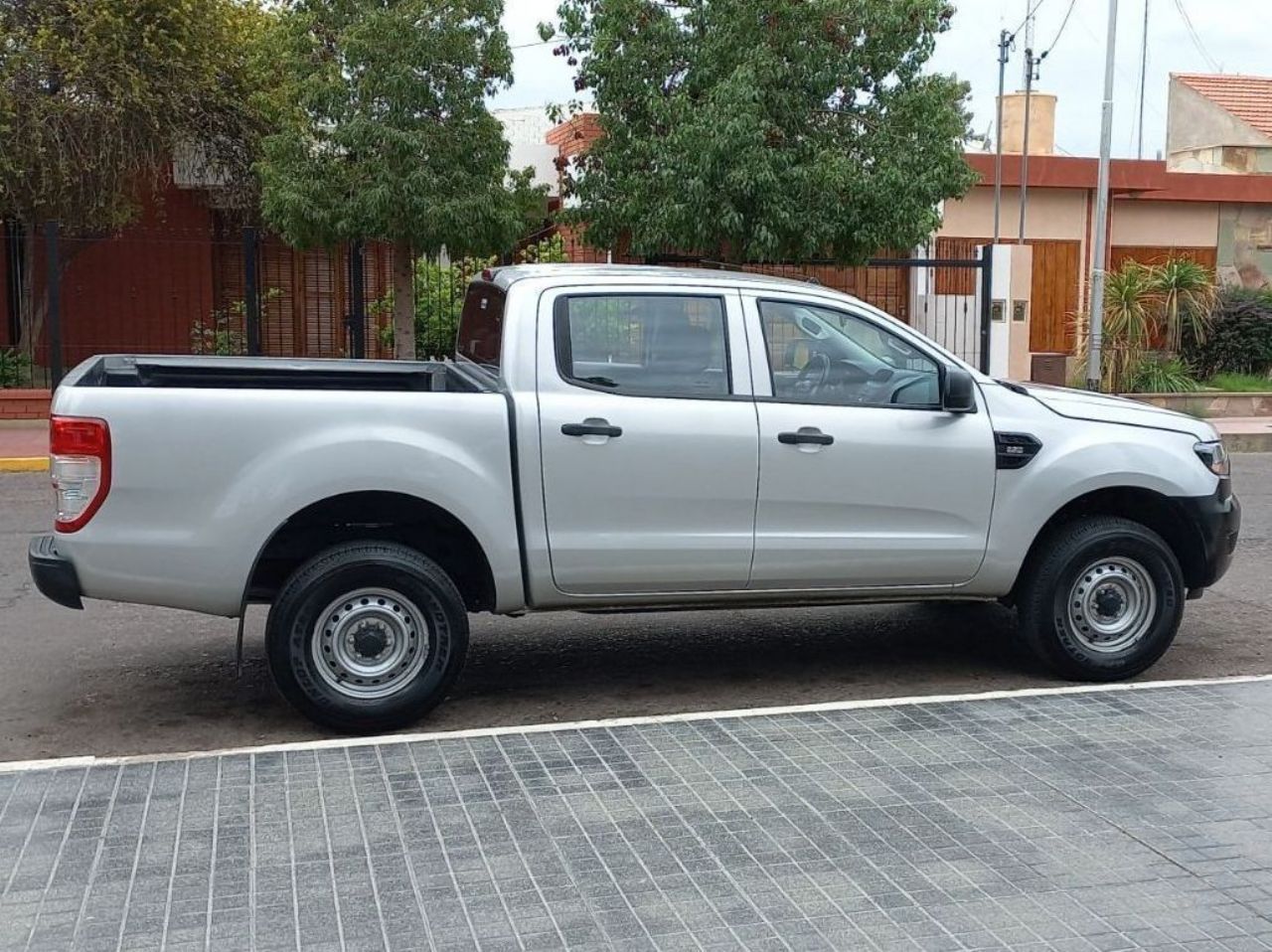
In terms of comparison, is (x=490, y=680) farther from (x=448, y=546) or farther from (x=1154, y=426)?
(x=1154, y=426)

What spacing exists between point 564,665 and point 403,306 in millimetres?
10939

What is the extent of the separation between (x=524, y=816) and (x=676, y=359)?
227 centimetres

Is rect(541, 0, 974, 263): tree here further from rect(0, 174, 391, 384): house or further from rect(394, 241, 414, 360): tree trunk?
rect(0, 174, 391, 384): house

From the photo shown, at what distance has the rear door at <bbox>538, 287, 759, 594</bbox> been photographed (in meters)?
5.71

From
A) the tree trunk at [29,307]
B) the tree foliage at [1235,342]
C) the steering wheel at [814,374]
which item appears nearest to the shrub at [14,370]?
the tree trunk at [29,307]

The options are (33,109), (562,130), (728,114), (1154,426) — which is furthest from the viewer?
(562,130)

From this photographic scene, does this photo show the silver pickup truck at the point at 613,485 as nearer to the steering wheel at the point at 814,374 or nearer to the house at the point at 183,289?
the steering wheel at the point at 814,374

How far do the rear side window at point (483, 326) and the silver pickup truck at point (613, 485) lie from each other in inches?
1.1

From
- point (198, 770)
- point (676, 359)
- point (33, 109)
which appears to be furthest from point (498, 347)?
point (33, 109)

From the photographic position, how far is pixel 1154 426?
20.8ft

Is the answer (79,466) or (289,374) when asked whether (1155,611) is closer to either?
(289,374)

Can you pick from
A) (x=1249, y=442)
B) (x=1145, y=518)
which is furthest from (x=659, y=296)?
(x=1249, y=442)

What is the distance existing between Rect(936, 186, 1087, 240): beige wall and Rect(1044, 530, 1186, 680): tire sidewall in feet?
57.2

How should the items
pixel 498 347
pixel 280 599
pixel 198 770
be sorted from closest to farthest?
1. pixel 198 770
2. pixel 280 599
3. pixel 498 347
